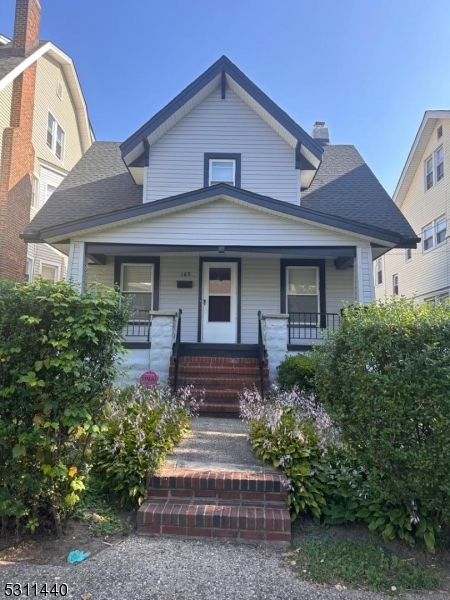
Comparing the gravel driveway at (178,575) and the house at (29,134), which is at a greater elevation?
the house at (29,134)

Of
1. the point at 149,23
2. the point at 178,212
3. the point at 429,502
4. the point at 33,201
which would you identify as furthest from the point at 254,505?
the point at 33,201

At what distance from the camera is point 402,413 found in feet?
10.0

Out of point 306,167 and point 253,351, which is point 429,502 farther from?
point 306,167

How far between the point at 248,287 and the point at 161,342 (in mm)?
3121

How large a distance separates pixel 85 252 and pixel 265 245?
373cm

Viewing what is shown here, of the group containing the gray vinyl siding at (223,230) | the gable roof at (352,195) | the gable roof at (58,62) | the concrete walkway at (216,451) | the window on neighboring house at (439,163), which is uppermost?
the gable roof at (58,62)

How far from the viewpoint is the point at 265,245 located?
8.32m

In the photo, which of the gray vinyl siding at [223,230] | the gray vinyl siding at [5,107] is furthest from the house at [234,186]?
the gray vinyl siding at [5,107]

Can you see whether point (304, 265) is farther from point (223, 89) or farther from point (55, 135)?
point (55, 135)

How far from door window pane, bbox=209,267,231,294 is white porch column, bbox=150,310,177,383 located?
7.88 feet

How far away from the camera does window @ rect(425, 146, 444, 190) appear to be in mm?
15148

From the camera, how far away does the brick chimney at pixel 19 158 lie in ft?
42.8

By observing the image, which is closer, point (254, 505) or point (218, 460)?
point (254, 505)

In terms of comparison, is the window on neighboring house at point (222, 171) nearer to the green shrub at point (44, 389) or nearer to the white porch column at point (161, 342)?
the white porch column at point (161, 342)
